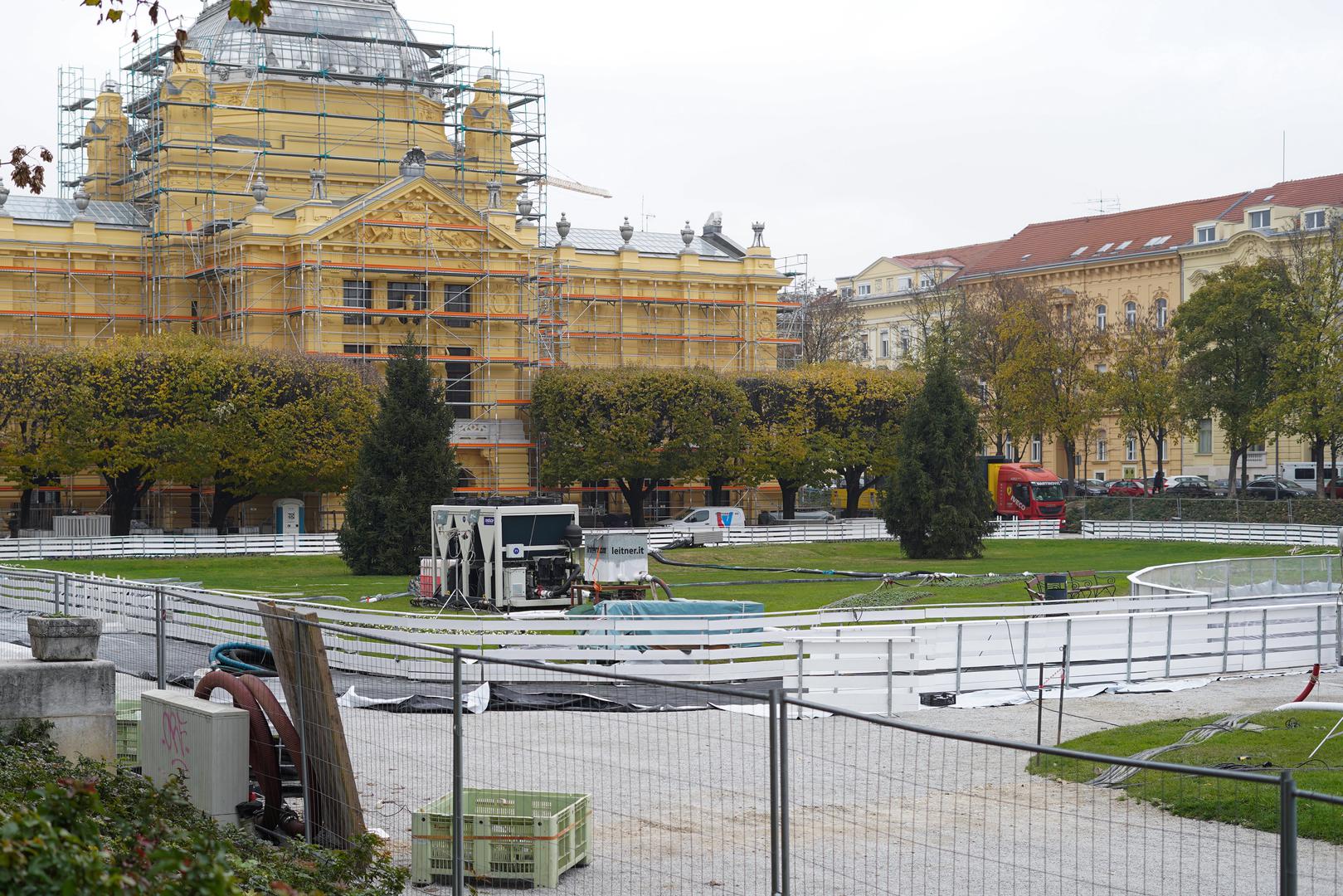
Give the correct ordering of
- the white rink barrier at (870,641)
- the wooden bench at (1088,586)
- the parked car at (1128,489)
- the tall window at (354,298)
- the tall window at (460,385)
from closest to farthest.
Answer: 1. the white rink barrier at (870,641)
2. the wooden bench at (1088,586)
3. the tall window at (354,298)
4. the tall window at (460,385)
5. the parked car at (1128,489)

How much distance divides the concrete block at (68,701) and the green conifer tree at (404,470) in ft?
95.2

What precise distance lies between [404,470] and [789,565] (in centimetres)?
1344

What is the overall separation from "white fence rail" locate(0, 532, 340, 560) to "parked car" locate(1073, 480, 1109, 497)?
40512mm

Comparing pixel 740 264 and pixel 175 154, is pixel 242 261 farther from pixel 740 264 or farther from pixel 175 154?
pixel 740 264

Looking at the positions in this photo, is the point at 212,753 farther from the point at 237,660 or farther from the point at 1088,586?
the point at 1088,586

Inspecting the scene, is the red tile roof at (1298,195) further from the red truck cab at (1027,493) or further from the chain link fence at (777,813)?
the chain link fence at (777,813)

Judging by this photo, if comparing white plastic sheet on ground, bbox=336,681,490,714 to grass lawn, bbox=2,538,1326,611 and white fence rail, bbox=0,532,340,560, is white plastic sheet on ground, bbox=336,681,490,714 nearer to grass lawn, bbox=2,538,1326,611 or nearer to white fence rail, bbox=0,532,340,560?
grass lawn, bbox=2,538,1326,611

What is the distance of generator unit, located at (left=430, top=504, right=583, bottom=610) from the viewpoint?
3094 centimetres

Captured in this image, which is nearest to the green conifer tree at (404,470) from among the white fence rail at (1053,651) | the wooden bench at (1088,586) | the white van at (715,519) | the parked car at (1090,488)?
the wooden bench at (1088,586)

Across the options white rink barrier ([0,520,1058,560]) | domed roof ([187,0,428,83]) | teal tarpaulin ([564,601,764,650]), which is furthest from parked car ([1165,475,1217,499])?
teal tarpaulin ([564,601,764,650])

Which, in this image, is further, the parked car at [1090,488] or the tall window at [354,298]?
the parked car at [1090,488]

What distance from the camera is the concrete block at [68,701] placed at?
39.1 ft

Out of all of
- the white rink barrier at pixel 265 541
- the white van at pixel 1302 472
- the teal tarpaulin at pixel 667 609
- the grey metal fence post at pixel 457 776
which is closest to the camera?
the grey metal fence post at pixel 457 776

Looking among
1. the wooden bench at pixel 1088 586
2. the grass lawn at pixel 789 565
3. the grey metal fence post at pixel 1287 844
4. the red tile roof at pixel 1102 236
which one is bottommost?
the grass lawn at pixel 789 565
